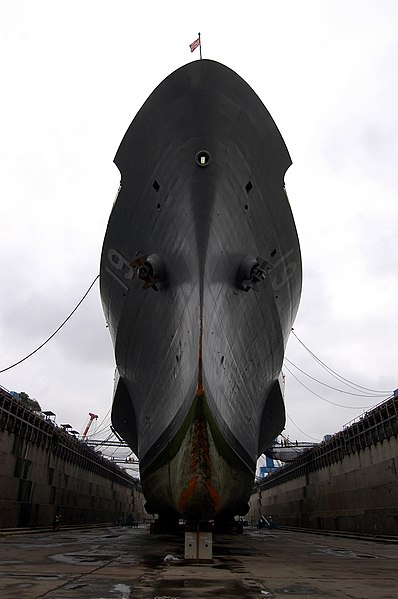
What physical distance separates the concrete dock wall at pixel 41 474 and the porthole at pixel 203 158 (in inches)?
505

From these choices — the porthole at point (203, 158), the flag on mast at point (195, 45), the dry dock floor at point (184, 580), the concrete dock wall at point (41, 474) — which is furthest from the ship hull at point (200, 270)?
the concrete dock wall at point (41, 474)

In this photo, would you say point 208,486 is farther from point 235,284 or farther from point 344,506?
point 344,506

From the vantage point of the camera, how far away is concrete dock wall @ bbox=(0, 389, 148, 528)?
17.3 metres

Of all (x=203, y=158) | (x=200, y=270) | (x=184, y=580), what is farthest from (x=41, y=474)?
(x=184, y=580)

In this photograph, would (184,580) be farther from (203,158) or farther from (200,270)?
(203,158)

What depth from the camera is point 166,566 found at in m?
6.24

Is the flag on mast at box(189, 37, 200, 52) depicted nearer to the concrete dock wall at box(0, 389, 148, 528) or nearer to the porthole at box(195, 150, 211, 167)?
the porthole at box(195, 150, 211, 167)

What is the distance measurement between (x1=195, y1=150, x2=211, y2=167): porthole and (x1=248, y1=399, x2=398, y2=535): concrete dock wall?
43.1ft

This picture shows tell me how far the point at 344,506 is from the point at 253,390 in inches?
586

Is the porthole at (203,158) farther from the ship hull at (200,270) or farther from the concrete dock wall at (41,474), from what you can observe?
the concrete dock wall at (41,474)

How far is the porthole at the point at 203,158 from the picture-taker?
8898 millimetres

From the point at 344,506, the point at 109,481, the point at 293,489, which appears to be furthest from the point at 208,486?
the point at 109,481

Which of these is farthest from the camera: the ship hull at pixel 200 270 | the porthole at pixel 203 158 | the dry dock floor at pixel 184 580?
the porthole at pixel 203 158

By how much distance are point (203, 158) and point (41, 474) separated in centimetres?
1814
